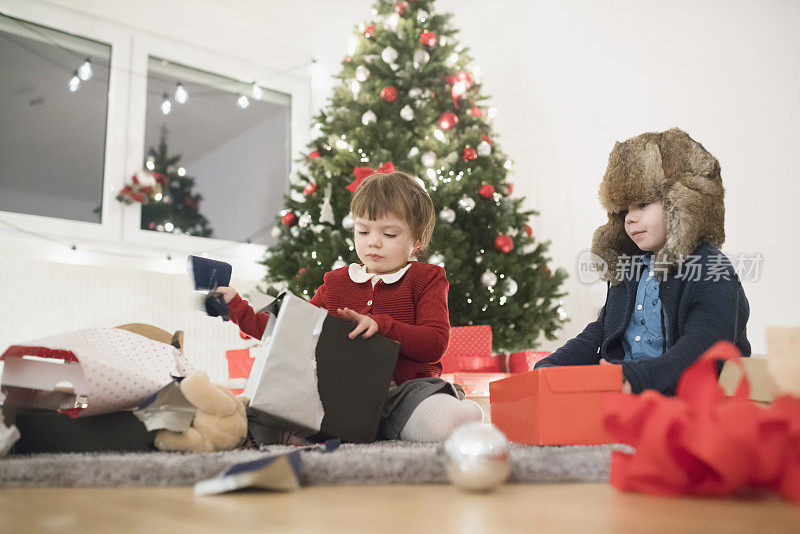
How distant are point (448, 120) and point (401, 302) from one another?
52.2 inches

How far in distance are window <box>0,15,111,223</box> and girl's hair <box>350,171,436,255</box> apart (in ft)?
7.03

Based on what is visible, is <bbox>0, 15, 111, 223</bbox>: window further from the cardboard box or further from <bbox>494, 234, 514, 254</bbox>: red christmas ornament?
the cardboard box

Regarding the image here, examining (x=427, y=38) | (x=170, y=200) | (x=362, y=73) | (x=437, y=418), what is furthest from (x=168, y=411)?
(x=170, y=200)

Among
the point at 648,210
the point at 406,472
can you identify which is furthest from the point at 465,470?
the point at 648,210

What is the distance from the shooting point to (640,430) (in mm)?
665

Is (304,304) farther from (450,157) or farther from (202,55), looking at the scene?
(202,55)

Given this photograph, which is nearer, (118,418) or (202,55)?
(118,418)

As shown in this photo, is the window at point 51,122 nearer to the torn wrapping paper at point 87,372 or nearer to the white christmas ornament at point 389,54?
the white christmas ornament at point 389,54

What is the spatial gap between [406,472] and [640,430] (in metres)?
0.27

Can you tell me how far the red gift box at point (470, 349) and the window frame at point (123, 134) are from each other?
1452 mm

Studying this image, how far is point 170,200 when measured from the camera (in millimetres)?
3275

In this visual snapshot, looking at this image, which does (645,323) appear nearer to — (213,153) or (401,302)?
(401,302)

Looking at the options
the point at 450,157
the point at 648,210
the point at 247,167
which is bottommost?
the point at 648,210

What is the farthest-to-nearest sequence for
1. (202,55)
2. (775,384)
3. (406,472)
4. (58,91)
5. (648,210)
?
(202,55)
(58,91)
(648,210)
(775,384)
(406,472)
